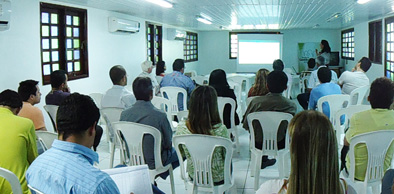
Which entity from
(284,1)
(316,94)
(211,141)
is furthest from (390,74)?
(211,141)

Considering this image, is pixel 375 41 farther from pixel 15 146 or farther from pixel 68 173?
pixel 68 173

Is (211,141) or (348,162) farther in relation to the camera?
(348,162)

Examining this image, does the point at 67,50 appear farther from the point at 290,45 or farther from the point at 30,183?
the point at 290,45

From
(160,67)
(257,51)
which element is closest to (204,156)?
(160,67)

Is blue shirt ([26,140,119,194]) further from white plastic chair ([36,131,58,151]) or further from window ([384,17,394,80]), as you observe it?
window ([384,17,394,80])

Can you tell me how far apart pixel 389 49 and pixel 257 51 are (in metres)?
5.75

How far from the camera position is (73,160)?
157 cm

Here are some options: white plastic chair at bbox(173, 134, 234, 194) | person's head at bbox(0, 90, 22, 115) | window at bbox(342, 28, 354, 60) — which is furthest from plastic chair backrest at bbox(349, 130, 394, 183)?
window at bbox(342, 28, 354, 60)

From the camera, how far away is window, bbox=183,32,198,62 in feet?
52.6

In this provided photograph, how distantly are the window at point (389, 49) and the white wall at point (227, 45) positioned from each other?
703 cm

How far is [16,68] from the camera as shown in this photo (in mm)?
5109

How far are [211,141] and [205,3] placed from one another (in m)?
4.28

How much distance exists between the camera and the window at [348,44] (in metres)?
15.1

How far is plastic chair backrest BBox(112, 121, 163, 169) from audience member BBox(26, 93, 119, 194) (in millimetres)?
1626
